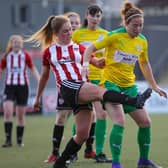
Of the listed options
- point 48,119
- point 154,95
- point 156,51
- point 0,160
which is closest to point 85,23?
point 0,160

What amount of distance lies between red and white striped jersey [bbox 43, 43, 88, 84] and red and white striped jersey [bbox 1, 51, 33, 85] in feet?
13.5

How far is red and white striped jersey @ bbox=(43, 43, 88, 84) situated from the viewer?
28.6 ft

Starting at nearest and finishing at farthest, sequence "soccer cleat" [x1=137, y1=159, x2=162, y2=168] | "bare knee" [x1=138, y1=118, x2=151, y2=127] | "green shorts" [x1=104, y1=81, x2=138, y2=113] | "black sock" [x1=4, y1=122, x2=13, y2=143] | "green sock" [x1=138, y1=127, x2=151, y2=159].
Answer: "green shorts" [x1=104, y1=81, x2=138, y2=113] → "bare knee" [x1=138, y1=118, x2=151, y2=127] → "green sock" [x1=138, y1=127, x2=151, y2=159] → "soccer cleat" [x1=137, y1=159, x2=162, y2=168] → "black sock" [x1=4, y1=122, x2=13, y2=143]

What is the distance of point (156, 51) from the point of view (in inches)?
1278

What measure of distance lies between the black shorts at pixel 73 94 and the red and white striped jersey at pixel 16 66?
15.3 feet

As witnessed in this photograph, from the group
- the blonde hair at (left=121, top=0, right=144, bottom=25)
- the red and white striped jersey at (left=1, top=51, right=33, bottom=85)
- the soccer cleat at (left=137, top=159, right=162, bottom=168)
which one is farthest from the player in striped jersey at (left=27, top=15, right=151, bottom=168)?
the red and white striped jersey at (left=1, top=51, right=33, bottom=85)

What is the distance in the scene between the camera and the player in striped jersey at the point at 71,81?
7961 mm

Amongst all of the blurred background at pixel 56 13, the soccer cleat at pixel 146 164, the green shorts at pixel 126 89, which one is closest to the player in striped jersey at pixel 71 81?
the green shorts at pixel 126 89

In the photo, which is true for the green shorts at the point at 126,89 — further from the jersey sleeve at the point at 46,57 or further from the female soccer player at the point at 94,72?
the female soccer player at the point at 94,72

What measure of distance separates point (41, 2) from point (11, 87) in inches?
848

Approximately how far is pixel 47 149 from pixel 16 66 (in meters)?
2.08

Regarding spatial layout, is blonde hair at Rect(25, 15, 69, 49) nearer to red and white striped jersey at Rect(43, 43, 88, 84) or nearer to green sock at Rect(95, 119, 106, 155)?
red and white striped jersey at Rect(43, 43, 88, 84)

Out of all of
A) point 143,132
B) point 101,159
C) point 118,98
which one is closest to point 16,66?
point 101,159

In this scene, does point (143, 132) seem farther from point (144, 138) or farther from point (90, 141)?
point (90, 141)
